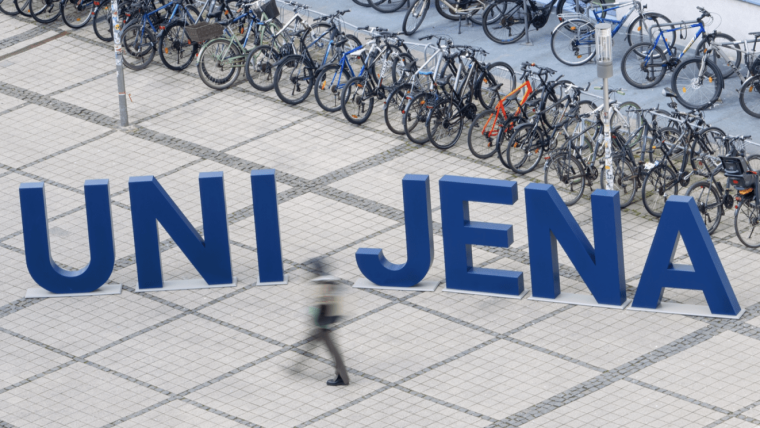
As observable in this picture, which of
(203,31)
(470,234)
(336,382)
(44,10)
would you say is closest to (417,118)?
(470,234)

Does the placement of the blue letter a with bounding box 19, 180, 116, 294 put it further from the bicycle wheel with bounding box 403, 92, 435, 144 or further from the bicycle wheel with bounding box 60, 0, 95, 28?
the bicycle wheel with bounding box 60, 0, 95, 28

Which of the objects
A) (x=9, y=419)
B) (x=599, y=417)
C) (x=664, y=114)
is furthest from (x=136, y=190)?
(x=664, y=114)

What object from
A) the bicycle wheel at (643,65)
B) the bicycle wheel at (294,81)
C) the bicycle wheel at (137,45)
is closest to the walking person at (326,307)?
the bicycle wheel at (294,81)

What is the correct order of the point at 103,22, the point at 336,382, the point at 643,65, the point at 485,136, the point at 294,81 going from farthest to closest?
the point at 103,22, the point at 294,81, the point at 643,65, the point at 485,136, the point at 336,382

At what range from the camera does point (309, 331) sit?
15477mm

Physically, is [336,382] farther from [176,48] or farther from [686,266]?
[176,48]

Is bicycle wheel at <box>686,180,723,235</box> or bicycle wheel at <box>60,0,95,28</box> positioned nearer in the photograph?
bicycle wheel at <box>686,180,723,235</box>

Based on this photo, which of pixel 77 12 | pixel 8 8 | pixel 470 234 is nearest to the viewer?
pixel 470 234

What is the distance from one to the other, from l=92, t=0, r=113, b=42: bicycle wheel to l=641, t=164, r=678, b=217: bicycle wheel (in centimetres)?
1117

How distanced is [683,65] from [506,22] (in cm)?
393

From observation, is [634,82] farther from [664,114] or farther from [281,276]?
[281,276]

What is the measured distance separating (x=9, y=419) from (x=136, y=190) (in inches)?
134

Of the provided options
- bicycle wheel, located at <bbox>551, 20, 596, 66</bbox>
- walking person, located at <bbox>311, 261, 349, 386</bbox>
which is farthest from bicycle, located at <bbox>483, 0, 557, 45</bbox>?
walking person, located at <bbox>311, 261, 349, 386</bbox>

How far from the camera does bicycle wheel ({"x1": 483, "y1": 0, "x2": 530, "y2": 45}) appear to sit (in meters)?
23.4
